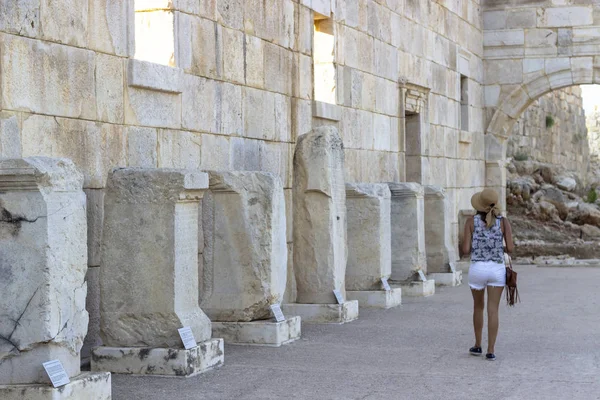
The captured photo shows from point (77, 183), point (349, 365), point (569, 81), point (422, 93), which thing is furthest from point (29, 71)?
point (569, 81)

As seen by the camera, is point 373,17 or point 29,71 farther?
point 373,17

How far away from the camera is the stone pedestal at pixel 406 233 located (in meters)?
12.6

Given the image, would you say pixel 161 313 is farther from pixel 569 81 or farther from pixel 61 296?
pixel 569 81

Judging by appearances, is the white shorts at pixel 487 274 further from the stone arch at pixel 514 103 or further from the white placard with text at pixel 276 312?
the stone arch at pixel 514 103

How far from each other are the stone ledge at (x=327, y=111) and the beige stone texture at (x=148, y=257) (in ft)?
16.1

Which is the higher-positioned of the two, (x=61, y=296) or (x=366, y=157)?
(x=366, y=157)

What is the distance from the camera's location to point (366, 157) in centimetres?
1355

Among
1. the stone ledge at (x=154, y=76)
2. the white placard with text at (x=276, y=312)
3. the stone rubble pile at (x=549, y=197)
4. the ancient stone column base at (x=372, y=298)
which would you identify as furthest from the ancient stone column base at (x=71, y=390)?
the stone rubble pile at (x=549, y=197)

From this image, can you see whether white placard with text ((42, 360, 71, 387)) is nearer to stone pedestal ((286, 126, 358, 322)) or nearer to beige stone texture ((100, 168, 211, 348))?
beige stone texture ((100, 168, 211, 348))

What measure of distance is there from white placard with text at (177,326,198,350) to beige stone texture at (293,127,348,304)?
9.36ft

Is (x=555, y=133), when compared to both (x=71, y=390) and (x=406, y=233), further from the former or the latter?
(x=71, y=390)

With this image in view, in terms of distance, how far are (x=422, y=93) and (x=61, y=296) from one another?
10.9 metres

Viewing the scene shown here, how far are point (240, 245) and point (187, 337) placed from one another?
1.43 meters

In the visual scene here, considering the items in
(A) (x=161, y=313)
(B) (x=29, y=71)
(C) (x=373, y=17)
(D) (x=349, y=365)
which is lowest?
(D) (x=349, y=365)
